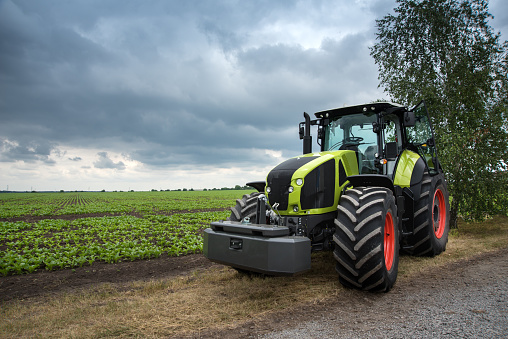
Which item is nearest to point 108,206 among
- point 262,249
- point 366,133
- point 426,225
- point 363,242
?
point 366,133

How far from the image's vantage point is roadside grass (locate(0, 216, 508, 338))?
375 cm

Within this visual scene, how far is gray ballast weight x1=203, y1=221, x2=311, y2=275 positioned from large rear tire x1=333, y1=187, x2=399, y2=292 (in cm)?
51

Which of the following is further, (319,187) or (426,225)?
(426,225)

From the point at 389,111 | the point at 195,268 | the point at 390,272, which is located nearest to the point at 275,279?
the point at 390,272

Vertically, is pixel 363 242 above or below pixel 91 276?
above

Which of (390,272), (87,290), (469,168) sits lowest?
(87,290)

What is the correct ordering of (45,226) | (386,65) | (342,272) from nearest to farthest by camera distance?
(342,272), (386,65), (45,226)

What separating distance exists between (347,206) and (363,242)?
1.77 ft

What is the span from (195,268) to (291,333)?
3.98 metres

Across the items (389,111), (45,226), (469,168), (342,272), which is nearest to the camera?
(342,272)

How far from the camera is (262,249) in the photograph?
13.7 ft

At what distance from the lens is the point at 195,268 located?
7133mm

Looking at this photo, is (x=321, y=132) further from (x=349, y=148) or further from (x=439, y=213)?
(x=439, y=213)

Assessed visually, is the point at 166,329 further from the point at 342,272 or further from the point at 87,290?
the point at 87,290
